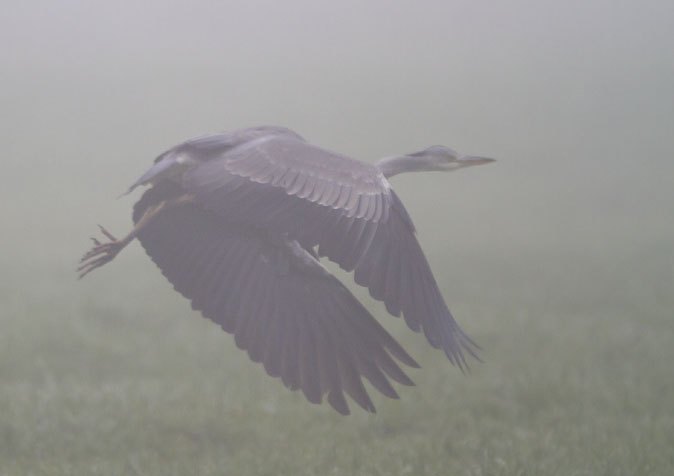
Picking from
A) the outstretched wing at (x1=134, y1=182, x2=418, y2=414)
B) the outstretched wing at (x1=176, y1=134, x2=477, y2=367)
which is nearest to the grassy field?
the outstretched wing at (x1=134, y1=182, x2=418, y2=414)

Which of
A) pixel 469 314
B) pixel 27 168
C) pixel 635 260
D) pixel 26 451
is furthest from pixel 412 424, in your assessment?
pixel 27 168

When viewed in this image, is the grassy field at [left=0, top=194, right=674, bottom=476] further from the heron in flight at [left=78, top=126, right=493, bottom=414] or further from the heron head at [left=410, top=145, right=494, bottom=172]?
the heron head at [left=410, top=145, right=494, bottom=172]

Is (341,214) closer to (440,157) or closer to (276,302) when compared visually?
(276,302)

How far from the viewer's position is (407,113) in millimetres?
10367

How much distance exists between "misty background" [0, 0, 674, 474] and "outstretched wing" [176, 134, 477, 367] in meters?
5.49

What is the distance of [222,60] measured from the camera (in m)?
11.8

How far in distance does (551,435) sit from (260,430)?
1.25 metres

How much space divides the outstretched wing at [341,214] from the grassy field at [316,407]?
1.00 m

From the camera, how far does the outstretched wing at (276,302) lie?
257 centimetres

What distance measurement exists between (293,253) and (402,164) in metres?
0.55

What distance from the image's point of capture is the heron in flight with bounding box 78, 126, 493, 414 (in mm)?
2410

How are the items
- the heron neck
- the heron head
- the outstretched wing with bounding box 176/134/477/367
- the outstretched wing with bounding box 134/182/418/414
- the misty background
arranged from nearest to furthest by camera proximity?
the outstretched wing with bounding box 176/134/477/367
the outstretched wing with bounding box 134/182/418/414
the heron neck
the heron head
the misty background

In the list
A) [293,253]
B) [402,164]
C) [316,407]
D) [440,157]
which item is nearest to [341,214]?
[293,253]

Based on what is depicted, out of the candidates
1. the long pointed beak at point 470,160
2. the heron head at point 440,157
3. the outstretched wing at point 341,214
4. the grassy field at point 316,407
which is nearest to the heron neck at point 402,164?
the heron head at point 440,157
